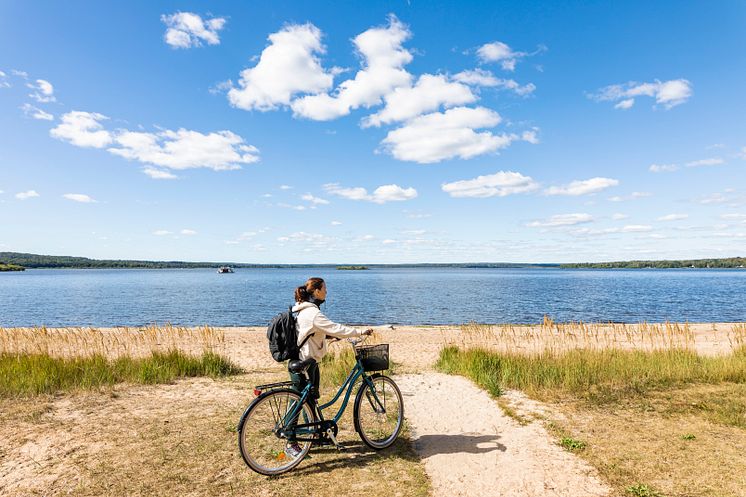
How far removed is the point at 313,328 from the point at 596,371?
7750 mm

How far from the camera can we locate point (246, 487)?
15.7ft

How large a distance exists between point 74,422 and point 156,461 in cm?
241

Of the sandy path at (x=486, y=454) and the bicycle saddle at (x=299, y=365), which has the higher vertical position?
the bicycle saddle at (x=299, y=365)

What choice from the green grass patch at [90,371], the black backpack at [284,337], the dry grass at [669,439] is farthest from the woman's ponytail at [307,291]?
the green grass patch at [90,371]

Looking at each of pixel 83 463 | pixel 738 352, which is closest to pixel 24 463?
pixel 83 463

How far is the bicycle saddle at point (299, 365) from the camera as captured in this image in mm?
5055

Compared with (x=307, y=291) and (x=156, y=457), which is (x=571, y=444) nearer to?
(x=307, y=291)

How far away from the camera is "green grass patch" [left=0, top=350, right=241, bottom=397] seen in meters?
8.45

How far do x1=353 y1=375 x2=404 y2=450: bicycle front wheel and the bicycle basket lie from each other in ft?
1.36

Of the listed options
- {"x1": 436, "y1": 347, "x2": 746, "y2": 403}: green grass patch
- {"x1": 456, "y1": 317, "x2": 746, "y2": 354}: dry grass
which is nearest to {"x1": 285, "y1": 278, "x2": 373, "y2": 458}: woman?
{"x1": 436, "y1": 347, "x2": 746, "y2": 403}: green grass patch

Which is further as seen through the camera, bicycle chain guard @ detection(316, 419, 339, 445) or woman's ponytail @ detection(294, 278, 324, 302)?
bicycle chain guard @ detection(316, 419, 339, 445)

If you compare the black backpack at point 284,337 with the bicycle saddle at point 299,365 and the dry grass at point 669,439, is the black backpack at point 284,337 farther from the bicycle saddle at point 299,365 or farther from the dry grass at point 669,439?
the dry grass at point 669,439

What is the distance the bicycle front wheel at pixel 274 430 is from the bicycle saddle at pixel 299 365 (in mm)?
279

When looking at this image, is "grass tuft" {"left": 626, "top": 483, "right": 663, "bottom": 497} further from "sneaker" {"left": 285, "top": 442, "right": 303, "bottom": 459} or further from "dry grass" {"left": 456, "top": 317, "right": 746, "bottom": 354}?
"dry grass" {"left": 456, "top": 317, "right": 746, "bottom": 354}
